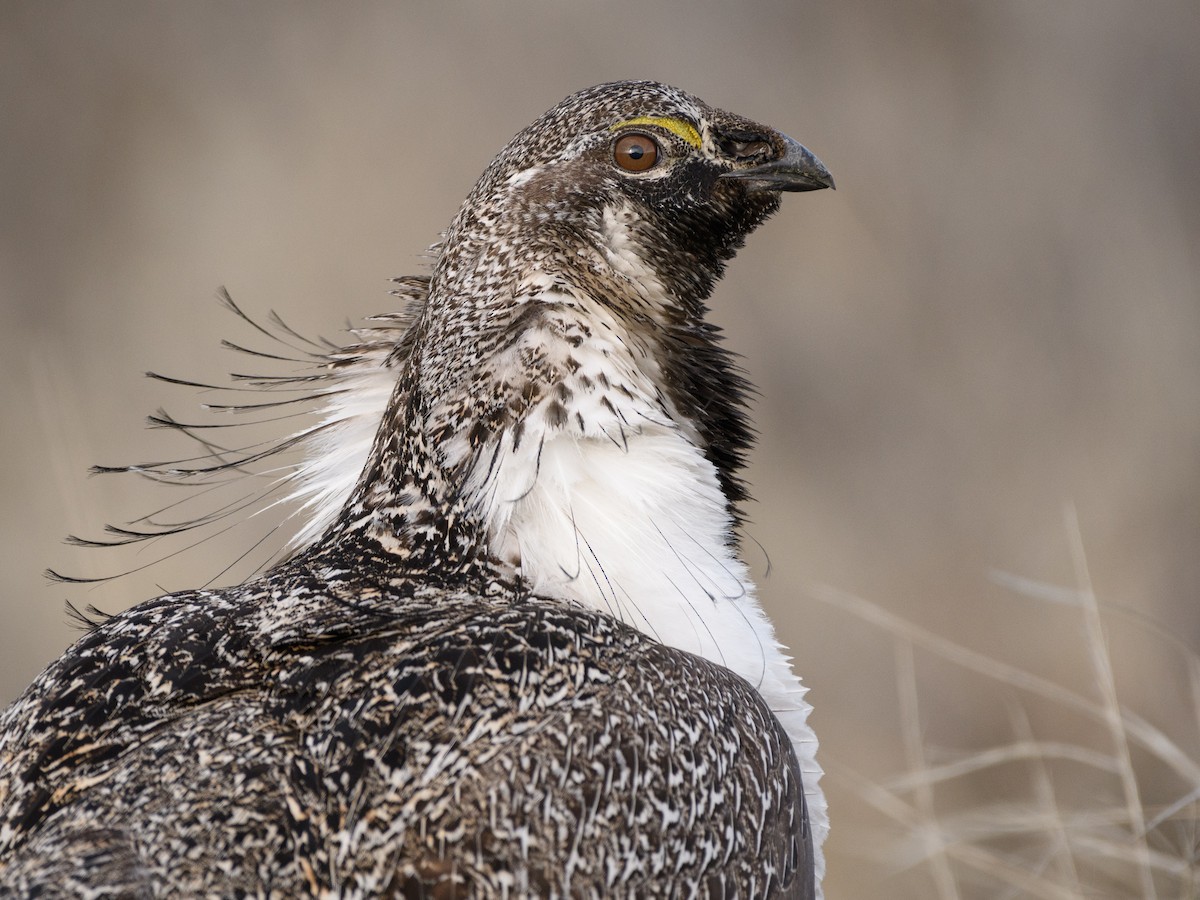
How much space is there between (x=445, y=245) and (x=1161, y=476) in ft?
19.7

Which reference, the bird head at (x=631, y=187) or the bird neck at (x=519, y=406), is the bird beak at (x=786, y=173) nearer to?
the bird head at (x=631, y=187)

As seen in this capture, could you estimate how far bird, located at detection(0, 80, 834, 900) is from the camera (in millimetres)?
1772

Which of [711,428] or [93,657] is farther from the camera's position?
[711,428]

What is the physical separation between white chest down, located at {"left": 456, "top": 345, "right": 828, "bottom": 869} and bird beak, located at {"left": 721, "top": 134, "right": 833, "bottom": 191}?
2.02 ft

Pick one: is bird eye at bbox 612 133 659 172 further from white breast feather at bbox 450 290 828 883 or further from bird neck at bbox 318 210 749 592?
white breast feather at bbox 450 290 828 883

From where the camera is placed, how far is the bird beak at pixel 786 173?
2887mm

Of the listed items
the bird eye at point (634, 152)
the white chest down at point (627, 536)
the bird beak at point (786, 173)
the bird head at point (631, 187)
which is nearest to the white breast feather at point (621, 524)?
the white chest down at point (627, 536)

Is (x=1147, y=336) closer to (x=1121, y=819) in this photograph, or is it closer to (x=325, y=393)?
(x=1121, y=819)

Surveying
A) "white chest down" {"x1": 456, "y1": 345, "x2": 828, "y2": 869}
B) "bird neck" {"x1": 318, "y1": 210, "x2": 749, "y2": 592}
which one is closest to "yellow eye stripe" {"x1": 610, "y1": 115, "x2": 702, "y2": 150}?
"bird neck" {"x1": 318, "y1": 210, "x2": 749, "y2": 592}

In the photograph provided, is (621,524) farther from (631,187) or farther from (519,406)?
(631,187)

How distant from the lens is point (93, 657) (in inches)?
82.7

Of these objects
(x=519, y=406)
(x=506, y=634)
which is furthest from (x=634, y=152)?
(x=506, y=634)

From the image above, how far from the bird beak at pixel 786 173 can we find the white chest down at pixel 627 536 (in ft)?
2.02

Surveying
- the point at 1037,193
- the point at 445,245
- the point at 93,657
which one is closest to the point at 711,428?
the point at 445,245
